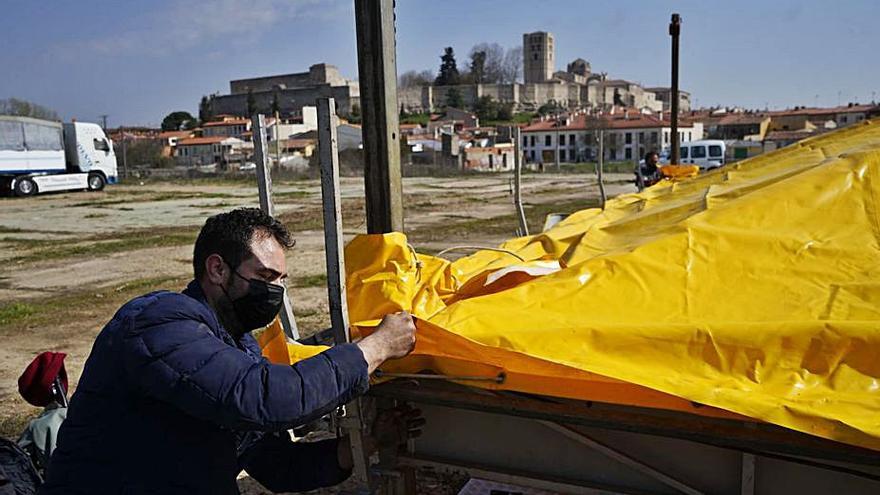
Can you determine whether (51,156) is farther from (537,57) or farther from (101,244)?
(537,57)

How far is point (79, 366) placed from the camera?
253 inches

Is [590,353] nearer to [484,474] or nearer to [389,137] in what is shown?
[484,474]

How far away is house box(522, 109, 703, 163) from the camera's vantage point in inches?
3012

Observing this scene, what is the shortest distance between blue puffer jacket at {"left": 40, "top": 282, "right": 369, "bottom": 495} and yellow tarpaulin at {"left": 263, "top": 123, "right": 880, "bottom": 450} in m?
0.61

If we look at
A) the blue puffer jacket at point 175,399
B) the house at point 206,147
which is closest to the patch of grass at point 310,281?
the blue puffer jacket at point 175,399

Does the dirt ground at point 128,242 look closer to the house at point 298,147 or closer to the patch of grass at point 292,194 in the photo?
the patch of grass at point 292,194

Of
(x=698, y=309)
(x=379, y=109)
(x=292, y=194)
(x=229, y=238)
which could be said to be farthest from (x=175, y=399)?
(x=292, y=194)

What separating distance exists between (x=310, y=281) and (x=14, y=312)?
3.56 m

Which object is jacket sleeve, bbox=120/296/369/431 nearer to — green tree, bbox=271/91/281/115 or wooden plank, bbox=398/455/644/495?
wooden plank, bbox=398/455/644/495

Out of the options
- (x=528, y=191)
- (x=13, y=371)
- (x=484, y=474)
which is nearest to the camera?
(x=484, y=474)

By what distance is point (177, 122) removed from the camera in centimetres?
9944

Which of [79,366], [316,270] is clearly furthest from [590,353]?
[316,270]

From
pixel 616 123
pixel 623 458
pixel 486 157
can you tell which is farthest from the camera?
pixel 616 123

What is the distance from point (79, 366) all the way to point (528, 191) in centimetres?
2466
